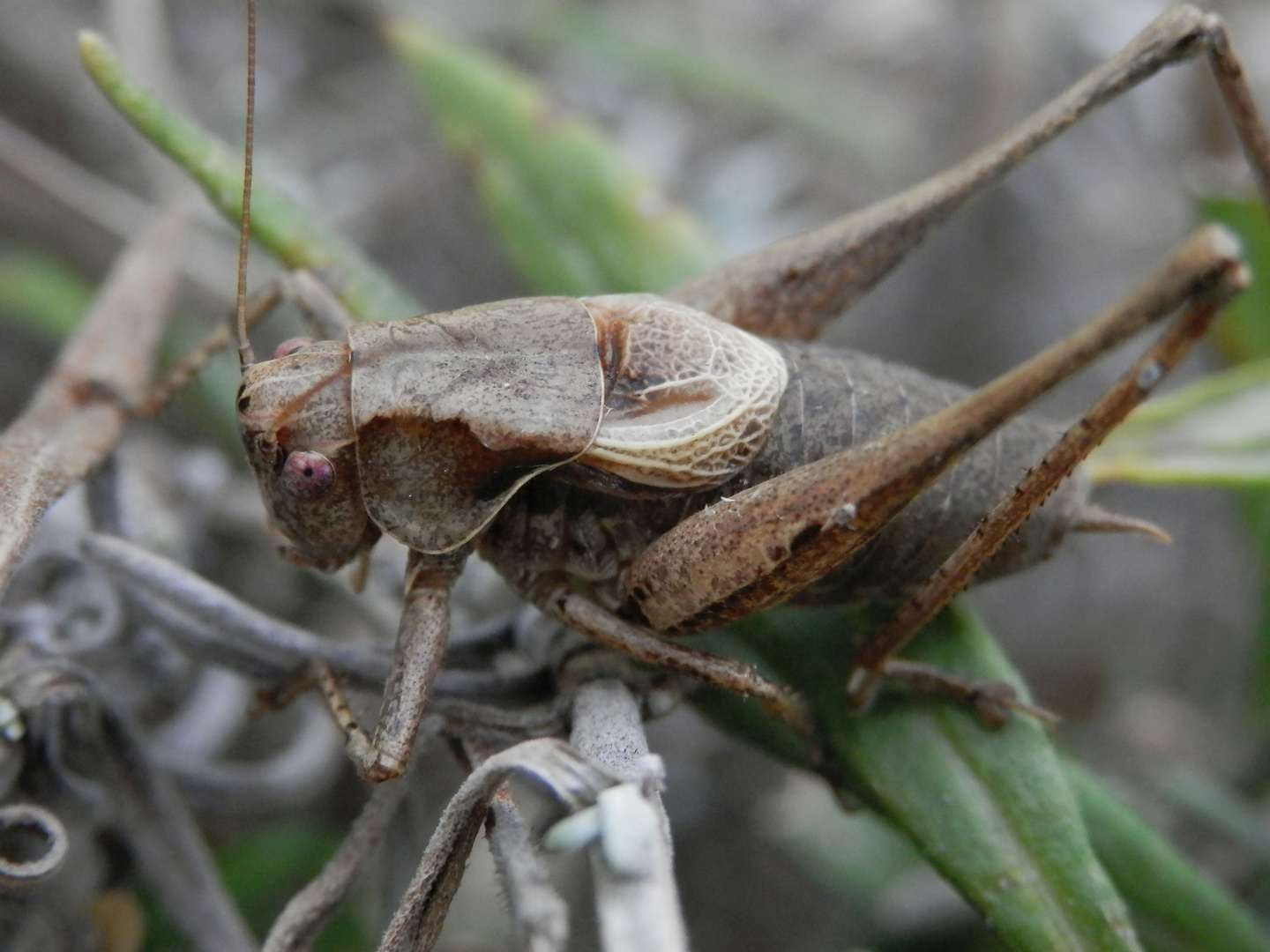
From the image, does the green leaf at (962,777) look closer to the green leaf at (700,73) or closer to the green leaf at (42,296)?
the green leaf at (42,296)

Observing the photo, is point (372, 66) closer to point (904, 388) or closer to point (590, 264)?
point (590, 264)

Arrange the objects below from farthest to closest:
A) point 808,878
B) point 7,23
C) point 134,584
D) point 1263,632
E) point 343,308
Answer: point 7,23, point 808,878, point 1263,632, point 343,308, point 134,584

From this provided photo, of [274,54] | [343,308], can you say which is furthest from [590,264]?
[274,54]

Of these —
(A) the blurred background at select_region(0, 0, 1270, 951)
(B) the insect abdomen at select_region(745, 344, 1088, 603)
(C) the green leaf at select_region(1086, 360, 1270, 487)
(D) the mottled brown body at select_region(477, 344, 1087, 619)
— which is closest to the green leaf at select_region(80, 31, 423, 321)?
(A) the blurred background at select_region(0, 0, 1270, 951)

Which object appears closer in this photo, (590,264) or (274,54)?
(590,264)

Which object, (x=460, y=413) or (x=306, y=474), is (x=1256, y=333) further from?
(x=306, y=474)

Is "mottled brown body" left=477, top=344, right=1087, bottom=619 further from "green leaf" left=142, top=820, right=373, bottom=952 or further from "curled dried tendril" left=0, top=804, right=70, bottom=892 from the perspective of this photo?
"curled dried tendril" left=0, top=804, right=70, bottom=892

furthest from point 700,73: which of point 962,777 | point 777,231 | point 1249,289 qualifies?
point 962,777
